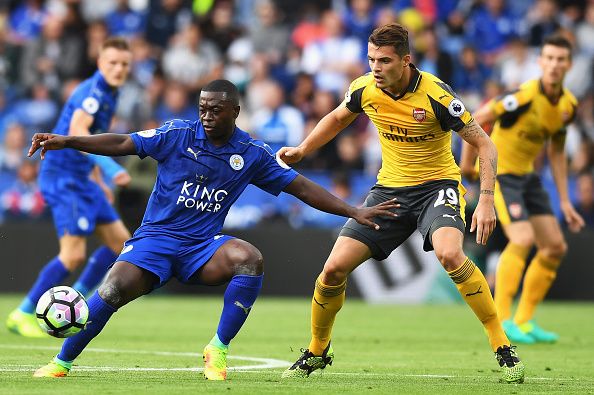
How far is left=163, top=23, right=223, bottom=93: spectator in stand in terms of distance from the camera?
2045cm

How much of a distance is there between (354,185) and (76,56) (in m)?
6.28

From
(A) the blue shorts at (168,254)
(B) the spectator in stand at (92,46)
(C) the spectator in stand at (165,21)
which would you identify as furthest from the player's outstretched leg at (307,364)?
(C) the spectator in stand at (165,21)

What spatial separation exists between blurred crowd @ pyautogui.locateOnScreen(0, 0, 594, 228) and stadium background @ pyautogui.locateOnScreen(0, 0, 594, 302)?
0.03 meters

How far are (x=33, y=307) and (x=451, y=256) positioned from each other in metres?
5.28

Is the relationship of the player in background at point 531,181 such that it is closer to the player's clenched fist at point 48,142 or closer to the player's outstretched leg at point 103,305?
the player's outstretched leg at point 103,305

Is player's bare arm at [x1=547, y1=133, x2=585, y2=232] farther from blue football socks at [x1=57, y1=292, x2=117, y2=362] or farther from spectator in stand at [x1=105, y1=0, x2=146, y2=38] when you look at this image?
spectator in stand at [x1=105, y1=0, x2=146, y2=38]

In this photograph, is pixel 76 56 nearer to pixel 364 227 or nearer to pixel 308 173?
pixel 308 173

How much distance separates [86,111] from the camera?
11242 millimetres

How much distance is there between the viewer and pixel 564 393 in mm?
7125

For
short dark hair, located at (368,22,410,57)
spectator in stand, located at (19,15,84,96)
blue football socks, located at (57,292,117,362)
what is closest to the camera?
blue football socks, located at (57,292,117,362)

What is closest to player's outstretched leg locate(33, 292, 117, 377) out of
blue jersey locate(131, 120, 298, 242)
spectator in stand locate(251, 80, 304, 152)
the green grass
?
the green grass

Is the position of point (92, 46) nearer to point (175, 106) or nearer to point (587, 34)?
point (175, 106)

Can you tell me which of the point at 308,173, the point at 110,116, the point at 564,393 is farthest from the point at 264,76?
the point at 564,393

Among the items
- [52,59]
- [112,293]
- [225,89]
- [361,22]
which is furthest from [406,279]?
[112,293]
